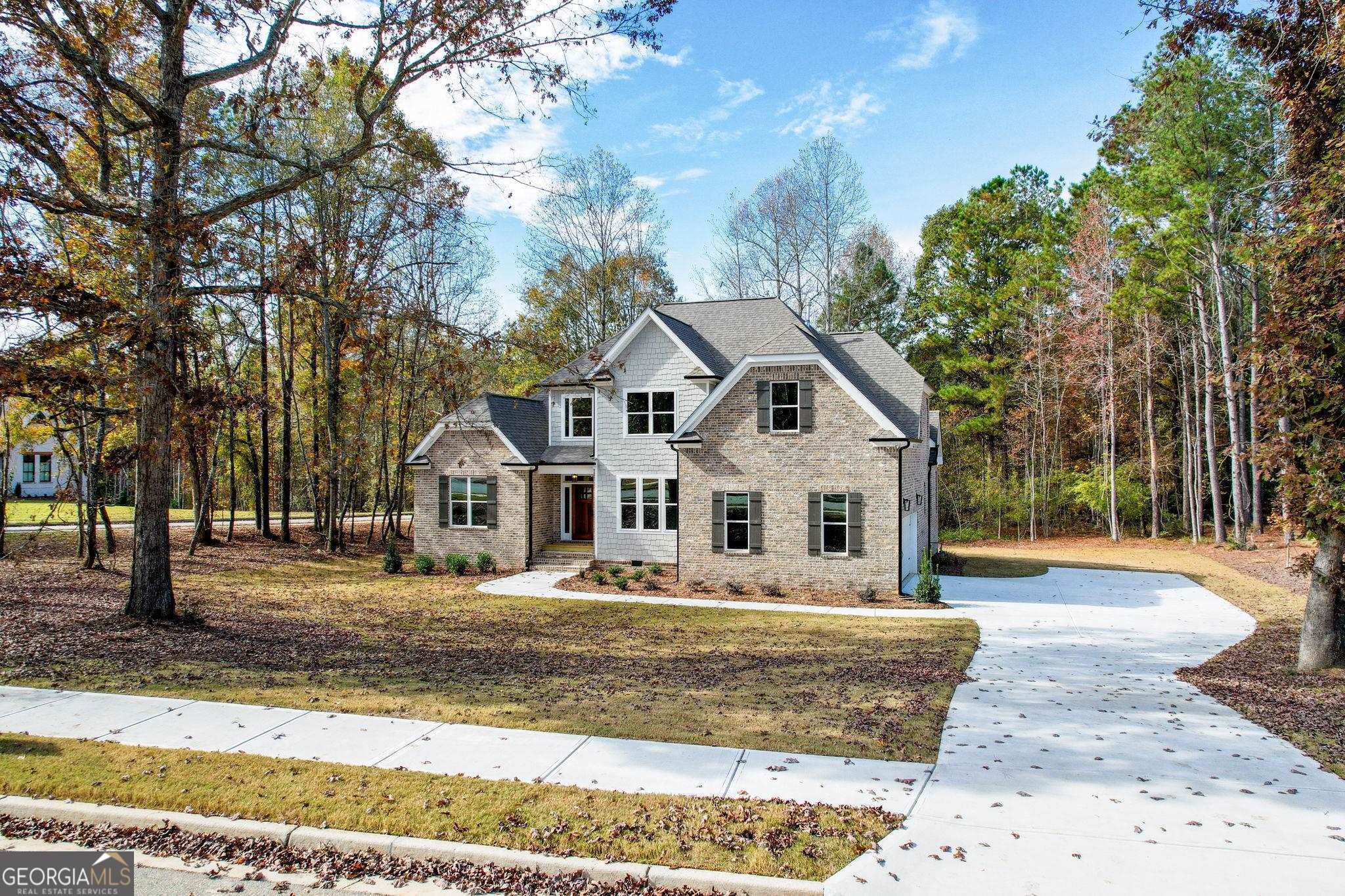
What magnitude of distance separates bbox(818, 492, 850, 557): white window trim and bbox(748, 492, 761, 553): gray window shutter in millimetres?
1444

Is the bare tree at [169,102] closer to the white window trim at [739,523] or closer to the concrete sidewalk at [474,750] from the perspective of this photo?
the concrete sidewalk at [474,750]

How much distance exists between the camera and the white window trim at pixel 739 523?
18.0 m

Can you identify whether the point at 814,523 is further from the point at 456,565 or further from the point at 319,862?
the point at 319,862

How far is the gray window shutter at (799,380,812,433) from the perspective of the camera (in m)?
17.5

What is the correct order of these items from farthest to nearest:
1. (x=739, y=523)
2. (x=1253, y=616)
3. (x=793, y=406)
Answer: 1. (x=739, y=523)
2. (x=793, y=406)
3. (x=1253, y=616)

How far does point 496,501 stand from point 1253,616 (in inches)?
724

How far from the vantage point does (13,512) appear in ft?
96.7

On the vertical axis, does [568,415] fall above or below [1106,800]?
above

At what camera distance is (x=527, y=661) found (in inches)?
420

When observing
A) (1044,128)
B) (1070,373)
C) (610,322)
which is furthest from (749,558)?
(1070,373)

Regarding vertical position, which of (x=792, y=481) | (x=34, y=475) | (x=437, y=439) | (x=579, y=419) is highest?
(x=579, y=419)

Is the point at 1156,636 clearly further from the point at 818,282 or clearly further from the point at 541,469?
the point at 818,282

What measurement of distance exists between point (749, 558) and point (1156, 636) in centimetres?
839

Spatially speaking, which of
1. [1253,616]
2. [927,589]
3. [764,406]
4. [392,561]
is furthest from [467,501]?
[1253,616]
